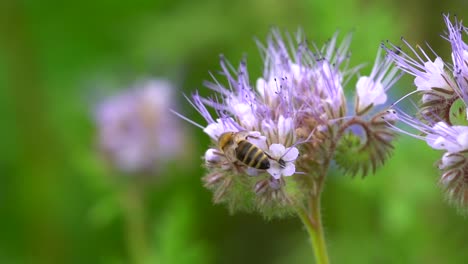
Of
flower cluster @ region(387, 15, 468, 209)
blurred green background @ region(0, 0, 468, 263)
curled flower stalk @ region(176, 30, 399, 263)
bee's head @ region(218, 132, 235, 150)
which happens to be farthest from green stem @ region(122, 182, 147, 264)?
flower cluster @ region(387, 15, 468, 209)

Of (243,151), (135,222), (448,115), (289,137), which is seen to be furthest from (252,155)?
(135,222)

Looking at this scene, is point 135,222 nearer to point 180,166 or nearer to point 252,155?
point 180,166

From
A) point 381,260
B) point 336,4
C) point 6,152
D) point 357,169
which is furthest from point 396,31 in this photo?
point 6,152

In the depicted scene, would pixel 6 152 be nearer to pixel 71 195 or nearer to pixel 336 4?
pixel 71 195

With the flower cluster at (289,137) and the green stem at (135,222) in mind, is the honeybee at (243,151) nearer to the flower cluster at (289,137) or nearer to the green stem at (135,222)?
the flower cluster at (289,137)

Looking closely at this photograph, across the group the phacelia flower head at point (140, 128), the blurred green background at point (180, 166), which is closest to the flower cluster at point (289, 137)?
the blurred green background at point (180, 166)

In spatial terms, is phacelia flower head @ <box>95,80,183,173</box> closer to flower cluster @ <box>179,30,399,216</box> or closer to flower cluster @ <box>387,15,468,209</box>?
flower cluster @ <box>179,30,399,216</box>

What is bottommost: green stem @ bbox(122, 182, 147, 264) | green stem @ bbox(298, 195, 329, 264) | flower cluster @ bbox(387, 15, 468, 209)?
green stem @ bbox(298, 195, 329, 264)
